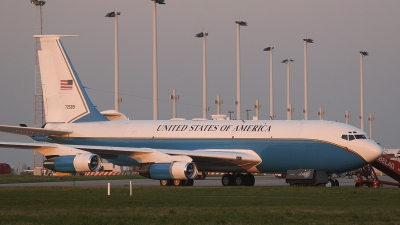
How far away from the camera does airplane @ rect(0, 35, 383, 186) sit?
48.8 metres

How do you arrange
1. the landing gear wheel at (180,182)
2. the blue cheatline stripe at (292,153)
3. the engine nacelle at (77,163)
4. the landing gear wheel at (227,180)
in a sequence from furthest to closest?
the landing gear wheel at (227,180)
the landing gear wheel at (180,182)
the blue cheatline stripe at (292,153)
the engine nacelle at (77,163)

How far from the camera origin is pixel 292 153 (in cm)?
5028

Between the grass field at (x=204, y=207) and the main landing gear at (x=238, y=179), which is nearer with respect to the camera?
the grass field at (x=204, y=207)

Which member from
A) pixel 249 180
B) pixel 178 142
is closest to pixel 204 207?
pixel 249 180

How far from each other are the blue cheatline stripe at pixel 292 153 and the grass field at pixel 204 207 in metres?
7.04

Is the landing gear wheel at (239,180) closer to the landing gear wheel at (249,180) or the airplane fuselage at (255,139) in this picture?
the landing gear wheel at (249,180)

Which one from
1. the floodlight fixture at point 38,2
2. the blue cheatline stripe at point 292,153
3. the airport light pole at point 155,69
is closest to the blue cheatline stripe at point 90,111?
the blue cheatline stripe at point 292,153

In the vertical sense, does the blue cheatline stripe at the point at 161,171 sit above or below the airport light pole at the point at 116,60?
below

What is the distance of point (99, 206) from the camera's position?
31.0 m

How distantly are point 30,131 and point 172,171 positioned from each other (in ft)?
40.9

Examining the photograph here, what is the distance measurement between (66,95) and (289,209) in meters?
34.0

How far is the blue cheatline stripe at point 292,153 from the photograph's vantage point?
49156 millimetres

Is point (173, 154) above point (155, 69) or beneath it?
beneath

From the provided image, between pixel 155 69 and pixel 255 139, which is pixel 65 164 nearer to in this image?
pixel 255 139
